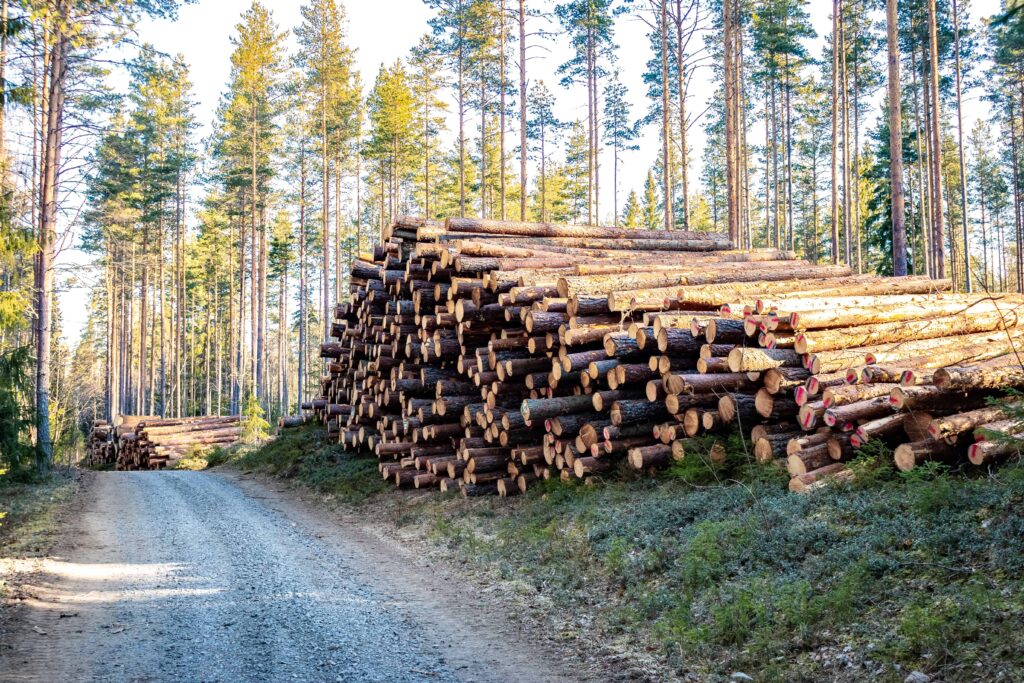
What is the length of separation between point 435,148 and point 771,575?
122ft

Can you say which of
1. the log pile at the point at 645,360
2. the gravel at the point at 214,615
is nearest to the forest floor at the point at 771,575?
the log pile at the point at 645,360

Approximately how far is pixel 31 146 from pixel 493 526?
20.2 metres

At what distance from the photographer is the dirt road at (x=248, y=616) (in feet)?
17.6

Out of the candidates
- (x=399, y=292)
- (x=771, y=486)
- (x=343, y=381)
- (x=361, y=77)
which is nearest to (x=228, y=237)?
(x=361, y=77)

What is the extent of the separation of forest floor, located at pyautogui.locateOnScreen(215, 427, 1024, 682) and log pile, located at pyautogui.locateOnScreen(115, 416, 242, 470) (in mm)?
22510

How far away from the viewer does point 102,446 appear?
33.1m

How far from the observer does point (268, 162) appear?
3675cm

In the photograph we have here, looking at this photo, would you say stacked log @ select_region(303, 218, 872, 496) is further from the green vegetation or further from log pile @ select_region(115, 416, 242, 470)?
log pile @ select_region(115, 416, 242, 470)

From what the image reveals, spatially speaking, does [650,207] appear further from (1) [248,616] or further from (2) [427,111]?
(1) [248,616]

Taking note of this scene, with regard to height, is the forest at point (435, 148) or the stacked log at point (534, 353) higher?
the forest at point (435, 148)

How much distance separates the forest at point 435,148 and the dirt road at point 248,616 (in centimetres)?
652

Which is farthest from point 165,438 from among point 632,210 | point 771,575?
point 632,210

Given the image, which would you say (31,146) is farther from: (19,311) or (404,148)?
(404,148)

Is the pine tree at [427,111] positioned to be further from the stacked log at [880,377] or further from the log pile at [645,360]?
the stacked log at [880,377]
